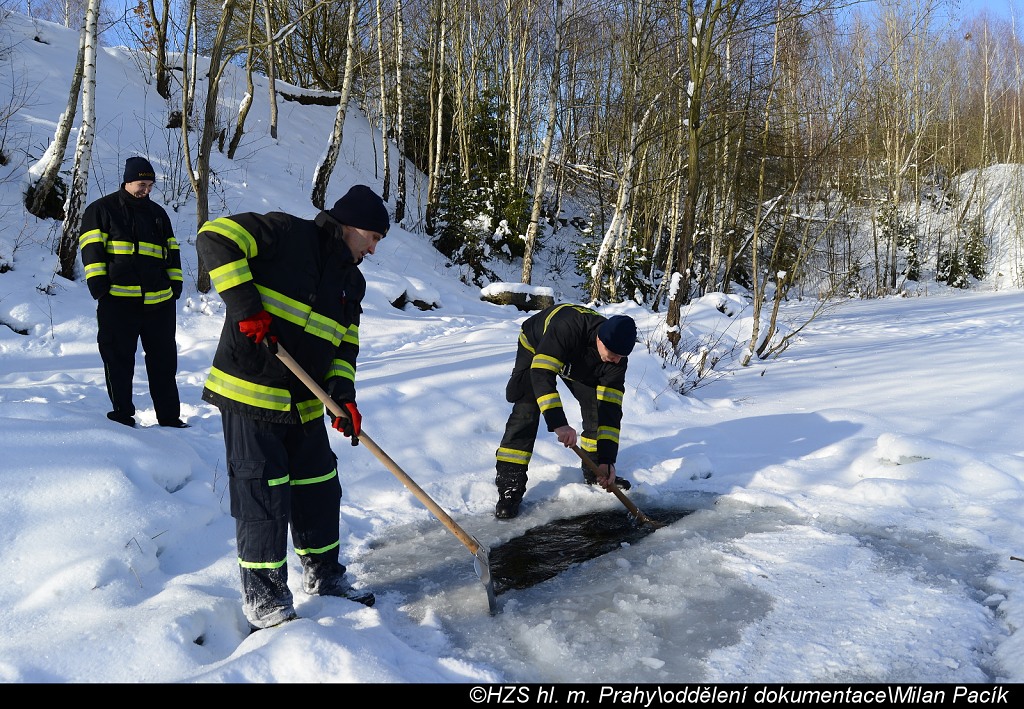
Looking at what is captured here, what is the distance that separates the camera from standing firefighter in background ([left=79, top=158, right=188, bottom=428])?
171 inches

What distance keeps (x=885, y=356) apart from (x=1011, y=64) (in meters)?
28.4

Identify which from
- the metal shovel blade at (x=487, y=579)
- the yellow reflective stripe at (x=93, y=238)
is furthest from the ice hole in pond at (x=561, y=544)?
the yellow reflective stripe at (x=93, y=238)

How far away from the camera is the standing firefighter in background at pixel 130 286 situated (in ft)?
14.2

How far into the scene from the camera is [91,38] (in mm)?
7465

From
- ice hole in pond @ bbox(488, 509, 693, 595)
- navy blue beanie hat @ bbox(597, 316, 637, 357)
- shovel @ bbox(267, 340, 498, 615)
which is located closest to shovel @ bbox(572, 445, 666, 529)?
ice hole in pond @ bbox(488, 509, 693, 595)

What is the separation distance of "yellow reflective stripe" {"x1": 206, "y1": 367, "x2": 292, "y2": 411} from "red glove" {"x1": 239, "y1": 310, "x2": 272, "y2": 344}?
192mm

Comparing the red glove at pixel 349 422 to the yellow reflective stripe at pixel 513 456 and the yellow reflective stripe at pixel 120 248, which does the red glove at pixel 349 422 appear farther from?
the yellow reflective stripe at pixel 120 248

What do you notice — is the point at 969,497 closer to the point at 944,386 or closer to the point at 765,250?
the point at 944,386

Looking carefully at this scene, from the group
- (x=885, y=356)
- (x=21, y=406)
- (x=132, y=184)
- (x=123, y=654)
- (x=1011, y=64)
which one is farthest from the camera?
(x=1011, y=64)

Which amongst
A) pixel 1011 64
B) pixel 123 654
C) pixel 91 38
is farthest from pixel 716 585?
pixel 1011 64

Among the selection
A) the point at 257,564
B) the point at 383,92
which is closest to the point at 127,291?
the point at 257,564

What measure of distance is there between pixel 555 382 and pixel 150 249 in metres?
2.73

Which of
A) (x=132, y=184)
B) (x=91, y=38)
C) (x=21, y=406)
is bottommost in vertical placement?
(x=21, y=406)

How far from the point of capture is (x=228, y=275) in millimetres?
2598
